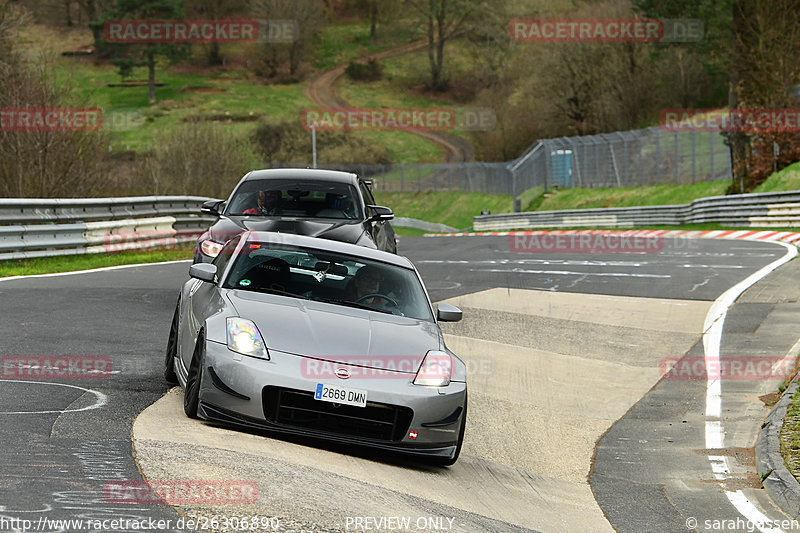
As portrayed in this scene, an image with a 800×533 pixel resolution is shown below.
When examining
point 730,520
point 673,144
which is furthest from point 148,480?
point 673,144

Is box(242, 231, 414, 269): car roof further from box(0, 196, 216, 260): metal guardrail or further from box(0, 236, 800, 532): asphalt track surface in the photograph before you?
box(0, 196, 216, 260): metal guardrail

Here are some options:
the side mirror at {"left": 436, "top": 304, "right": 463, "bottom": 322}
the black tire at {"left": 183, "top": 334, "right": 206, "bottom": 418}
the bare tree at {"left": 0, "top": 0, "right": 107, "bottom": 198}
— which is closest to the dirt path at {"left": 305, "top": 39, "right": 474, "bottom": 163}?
the bare tree at {"left": 0, "top": 0, "right": 107, "bottom": 198}

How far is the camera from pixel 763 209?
35938 mm

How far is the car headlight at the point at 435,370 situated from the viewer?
25.3 feet

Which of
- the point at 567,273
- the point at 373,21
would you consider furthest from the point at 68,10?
the point at 567,273

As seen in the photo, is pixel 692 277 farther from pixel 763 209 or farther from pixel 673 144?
pixel 673 144

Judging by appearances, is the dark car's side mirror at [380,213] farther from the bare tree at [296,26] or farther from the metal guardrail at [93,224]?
the bare tree at [296,26]

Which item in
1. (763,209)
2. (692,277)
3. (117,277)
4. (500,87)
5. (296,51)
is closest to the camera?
(117,277)

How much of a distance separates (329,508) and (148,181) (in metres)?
37.9

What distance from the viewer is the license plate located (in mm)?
7332

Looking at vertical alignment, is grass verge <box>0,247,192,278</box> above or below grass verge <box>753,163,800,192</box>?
above

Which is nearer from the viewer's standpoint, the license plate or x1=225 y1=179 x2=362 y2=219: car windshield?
the license plate

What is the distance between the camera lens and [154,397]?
8.73m

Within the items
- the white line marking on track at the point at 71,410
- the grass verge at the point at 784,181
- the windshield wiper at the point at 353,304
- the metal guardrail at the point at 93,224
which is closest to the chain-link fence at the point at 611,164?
the grass verge at the point at 784,181
